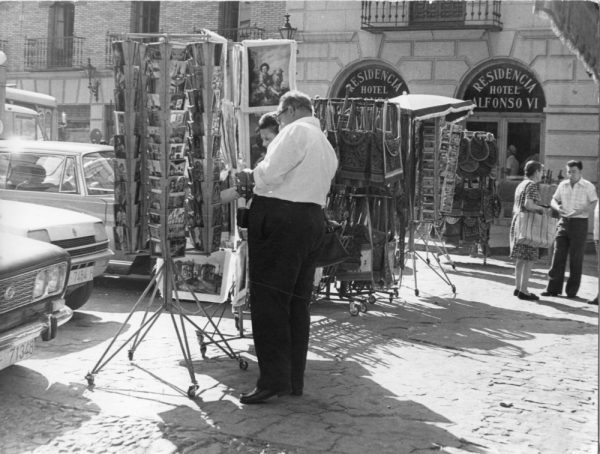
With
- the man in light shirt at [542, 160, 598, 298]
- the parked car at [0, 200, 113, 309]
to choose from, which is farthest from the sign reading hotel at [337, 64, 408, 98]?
the parked car at [0, 200, 113, 309]

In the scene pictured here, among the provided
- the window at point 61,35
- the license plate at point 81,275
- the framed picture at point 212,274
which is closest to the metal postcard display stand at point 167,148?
the framed picture at point 212,274

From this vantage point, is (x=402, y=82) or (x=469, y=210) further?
(x=402, y=82)

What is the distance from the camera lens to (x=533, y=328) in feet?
30.3

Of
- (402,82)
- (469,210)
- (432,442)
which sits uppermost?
(402,82)

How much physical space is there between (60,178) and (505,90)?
43.2ft

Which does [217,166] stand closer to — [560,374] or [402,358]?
[402,358]

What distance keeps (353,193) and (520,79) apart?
39.9ft

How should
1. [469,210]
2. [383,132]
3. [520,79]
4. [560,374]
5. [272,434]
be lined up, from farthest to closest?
[520,79]
[469,210]
[383,132]
[560,374]
[272,434]

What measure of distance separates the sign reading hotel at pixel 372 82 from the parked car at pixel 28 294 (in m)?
16.1

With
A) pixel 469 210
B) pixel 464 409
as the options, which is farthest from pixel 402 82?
pixel 464 409

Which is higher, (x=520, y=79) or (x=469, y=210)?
(x=520, y=79)

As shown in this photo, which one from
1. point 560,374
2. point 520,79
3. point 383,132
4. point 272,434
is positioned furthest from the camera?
point 520,79

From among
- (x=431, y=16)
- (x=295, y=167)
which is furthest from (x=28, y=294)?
(x=431, y=16)

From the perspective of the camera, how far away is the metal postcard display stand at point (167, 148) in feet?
20.4
